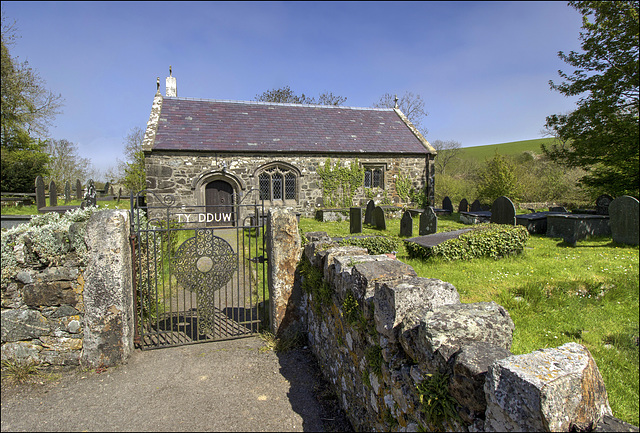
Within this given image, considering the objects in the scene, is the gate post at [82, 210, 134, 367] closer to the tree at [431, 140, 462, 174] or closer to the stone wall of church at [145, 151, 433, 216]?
the stone wall of church at [145, 151, 433, 216]

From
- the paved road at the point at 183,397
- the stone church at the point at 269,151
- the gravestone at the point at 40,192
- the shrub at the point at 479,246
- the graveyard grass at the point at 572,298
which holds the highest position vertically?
the stone church at the point at 269,151

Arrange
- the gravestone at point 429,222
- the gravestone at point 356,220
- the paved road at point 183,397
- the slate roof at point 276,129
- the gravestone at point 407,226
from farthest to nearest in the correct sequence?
the slate roof at point 276,129 < the gravestone at point 356,220 < the gravestone at point 407,226 < the gravestone at point 429,222 < the paved road at point 183,397

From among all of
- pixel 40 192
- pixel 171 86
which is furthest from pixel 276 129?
pixel 40 192

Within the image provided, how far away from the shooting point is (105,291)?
12.3 feet

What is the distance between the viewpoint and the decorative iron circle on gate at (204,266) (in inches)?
172

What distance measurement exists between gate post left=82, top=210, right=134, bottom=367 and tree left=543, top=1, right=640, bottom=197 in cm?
1416

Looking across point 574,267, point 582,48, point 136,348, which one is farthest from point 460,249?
point 582,48

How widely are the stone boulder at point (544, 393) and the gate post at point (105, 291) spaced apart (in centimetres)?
378

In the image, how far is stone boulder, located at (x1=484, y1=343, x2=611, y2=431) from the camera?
1224 millimetres

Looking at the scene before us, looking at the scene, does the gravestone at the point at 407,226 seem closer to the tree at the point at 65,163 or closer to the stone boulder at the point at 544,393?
the stone boulder at the point at 544,393

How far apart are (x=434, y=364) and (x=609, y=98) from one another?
14896 mm

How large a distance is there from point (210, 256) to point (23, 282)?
1.89 m

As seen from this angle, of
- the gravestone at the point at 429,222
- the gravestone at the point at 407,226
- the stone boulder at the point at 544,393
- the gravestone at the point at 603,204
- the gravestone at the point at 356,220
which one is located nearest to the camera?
the stone boulder at the point at 544,393

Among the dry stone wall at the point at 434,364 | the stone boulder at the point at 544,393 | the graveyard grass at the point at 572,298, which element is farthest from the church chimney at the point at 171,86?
the stone boulder at the point at 544,393
